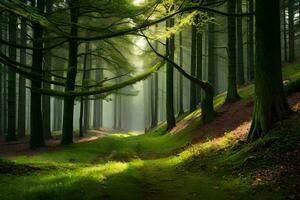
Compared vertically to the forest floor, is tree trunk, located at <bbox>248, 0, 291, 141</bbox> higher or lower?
higher

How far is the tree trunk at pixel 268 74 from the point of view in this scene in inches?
536

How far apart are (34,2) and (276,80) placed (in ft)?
55.5

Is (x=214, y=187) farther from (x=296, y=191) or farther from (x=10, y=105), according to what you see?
(x=10, y=105)

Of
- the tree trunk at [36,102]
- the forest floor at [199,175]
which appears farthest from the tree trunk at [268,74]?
the tree trunk at [36,102]

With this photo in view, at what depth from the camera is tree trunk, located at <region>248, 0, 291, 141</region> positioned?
13625mm

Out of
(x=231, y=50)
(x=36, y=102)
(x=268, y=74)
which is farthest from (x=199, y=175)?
(x=36, y=102)

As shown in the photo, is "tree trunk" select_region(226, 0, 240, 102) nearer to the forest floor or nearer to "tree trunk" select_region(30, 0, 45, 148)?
the forest floor

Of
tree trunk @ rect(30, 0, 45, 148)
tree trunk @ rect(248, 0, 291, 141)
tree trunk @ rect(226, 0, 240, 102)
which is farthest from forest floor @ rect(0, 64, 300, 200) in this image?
tree trunk @ rect(30, 0, 45, 148)

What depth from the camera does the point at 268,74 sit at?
13.6 metres

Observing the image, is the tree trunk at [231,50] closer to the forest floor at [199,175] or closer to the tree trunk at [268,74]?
the forest floor at [199,175]

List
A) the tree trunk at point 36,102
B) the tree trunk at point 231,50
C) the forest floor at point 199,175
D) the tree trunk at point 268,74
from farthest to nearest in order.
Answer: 1. the tree trunk at point 36,102
2. the tree trunk at point 231,50
3. the tree trunk at point 268,74
4. the forest floor at point 199,175

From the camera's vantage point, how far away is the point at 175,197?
9781 millimetres

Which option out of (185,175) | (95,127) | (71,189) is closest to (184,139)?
(185,175)

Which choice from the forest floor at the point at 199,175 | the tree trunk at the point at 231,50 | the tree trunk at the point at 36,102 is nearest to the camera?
the forest floor at the point at 199,175
